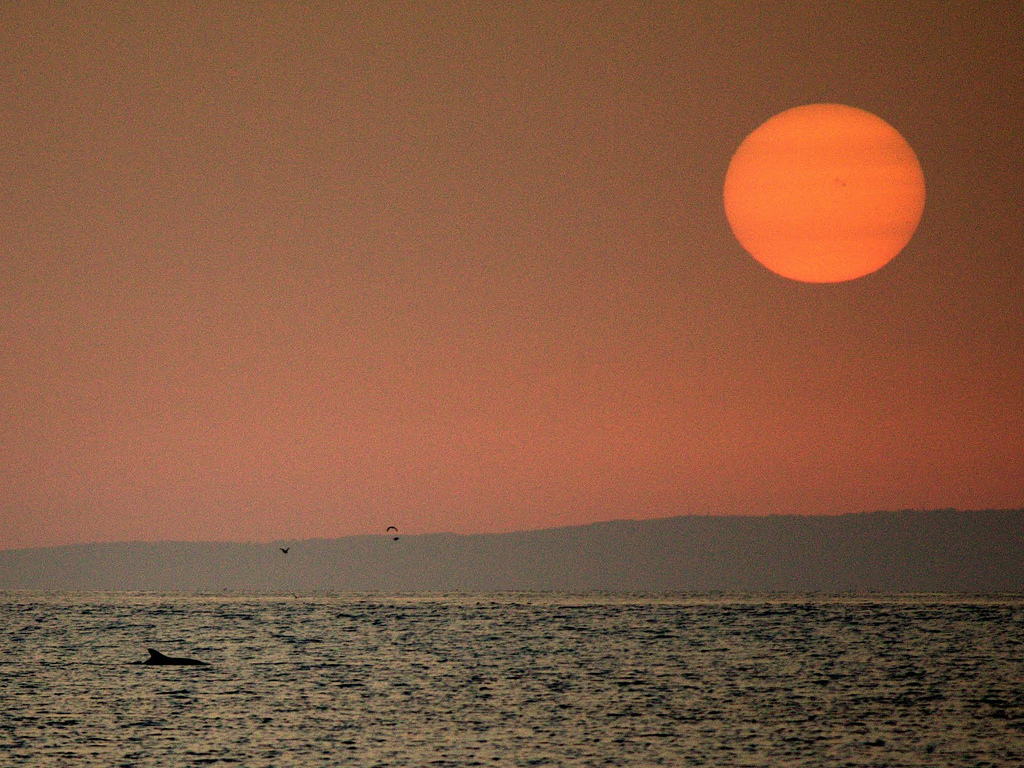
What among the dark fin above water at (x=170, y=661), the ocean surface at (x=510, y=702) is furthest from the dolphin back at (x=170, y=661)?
the ocean surface at (x=510, y=702)

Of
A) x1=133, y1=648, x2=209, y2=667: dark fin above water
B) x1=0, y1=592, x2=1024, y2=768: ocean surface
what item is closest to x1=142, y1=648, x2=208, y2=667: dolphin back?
x1=133, y1=648, x2=209, y2=667: dark fin above water

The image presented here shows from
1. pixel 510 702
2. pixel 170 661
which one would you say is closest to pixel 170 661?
pixel 170 661

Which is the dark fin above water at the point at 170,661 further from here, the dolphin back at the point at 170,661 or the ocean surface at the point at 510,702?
the ocean surface at the point at 510,702

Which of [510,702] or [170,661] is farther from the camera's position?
[170,661]

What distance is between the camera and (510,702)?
77.8 m

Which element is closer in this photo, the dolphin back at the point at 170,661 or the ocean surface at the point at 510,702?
the ocean surface at the point at 510,702

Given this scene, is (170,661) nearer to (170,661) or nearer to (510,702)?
(170,661)

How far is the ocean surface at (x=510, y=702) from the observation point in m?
57.4

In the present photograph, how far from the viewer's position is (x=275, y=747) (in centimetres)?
5806

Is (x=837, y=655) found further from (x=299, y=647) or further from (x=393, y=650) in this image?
(x=299, y=647)

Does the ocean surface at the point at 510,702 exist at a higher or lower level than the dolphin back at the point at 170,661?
lower

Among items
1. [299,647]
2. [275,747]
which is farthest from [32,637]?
[275,747]

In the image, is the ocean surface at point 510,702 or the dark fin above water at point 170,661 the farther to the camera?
the dark fin above water at point 170,661

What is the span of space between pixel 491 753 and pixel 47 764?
17.4 meters
